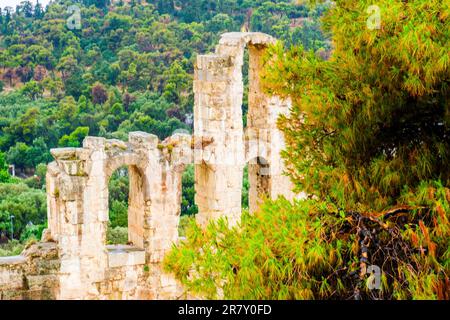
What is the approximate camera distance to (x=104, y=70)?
42.6 m

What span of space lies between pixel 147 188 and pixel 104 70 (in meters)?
28.7

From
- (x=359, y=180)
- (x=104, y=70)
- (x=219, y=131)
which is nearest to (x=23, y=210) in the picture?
(x=104, y=70)

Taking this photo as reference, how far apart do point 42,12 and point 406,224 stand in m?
50.5

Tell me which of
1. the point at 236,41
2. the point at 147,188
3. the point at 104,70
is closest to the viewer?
the point at 147,188

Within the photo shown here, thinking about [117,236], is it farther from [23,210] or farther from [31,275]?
[31,275]

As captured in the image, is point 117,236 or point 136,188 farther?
point 117,236

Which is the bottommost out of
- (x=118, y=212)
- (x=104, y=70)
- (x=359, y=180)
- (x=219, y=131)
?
(x=359, y=180)

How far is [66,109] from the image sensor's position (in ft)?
133

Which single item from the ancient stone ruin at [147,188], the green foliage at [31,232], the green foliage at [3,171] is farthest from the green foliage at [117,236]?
the green foliage at [3,171]

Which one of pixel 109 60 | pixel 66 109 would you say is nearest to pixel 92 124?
pixel 66 109

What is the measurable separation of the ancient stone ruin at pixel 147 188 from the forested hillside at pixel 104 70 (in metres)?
14.8

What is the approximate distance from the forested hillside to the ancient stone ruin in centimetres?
1478

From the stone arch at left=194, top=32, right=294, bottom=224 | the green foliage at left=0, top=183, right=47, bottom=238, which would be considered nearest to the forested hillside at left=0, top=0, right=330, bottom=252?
the green foliage at left=0, top=183, right=47, bottom=238

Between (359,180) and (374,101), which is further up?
(374,101)
